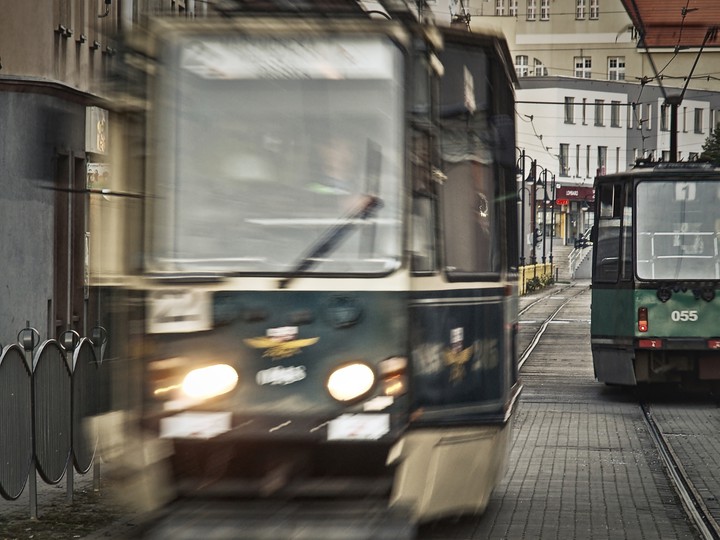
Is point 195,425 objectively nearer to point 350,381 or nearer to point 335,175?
point 350,381

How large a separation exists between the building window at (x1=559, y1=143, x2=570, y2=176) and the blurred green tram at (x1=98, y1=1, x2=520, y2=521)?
3526 inches

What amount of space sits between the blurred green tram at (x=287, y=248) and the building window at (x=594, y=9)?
9230 centimetres

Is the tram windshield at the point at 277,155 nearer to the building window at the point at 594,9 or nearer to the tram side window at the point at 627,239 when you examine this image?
the tram side window at the point at 627,239

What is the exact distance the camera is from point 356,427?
23.8 feet

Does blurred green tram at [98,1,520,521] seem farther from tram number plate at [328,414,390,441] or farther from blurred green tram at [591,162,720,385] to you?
blurred green tram at [591,162,720,385]

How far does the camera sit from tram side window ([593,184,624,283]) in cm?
1825

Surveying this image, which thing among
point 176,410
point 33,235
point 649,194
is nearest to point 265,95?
point 176,410

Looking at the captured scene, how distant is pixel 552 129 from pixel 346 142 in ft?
293

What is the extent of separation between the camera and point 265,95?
7.48 metres

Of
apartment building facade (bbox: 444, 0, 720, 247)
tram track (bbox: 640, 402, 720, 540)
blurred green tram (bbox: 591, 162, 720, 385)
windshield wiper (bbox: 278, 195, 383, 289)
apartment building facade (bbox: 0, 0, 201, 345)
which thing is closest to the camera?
windshield wiper (bbox: 278, 195, 383, 289)

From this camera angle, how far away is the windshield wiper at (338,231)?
738 cm

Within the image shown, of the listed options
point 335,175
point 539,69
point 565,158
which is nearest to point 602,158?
point 565,158

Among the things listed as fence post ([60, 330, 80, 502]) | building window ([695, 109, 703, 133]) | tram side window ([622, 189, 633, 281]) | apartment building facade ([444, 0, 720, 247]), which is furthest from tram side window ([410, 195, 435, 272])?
building window ([695, 109, 703, 133])

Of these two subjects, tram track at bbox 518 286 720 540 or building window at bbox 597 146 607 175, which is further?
building window at bbox 597 146 607 175
